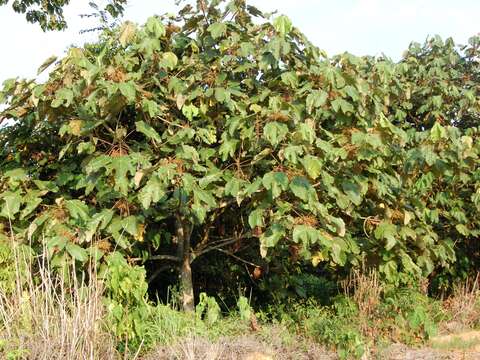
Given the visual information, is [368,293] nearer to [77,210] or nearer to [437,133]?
[437,133]

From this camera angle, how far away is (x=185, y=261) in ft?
17.9

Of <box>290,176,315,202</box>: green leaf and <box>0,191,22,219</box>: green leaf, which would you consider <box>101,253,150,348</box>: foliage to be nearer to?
<box>0,191,22,219</box>: green leaf

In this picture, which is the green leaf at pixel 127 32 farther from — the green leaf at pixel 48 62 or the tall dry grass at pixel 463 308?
the tall dry grass at pixel 463 308

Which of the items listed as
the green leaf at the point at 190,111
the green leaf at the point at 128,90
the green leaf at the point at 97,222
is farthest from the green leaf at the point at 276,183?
the green leaf at the point at 97,222

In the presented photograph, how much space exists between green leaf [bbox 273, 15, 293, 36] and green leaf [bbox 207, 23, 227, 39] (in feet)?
1.27

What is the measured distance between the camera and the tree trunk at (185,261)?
17.5 feet

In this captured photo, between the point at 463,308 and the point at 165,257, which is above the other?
the point at 165,257

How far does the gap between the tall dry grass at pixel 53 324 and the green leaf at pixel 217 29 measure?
1932 millimetres

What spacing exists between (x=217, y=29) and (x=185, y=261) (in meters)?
1.88

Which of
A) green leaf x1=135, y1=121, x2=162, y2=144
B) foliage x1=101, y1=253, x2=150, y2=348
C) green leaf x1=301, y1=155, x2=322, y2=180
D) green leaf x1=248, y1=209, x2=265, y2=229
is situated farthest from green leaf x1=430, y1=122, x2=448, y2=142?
foliage x1=101, y1=253, x2=150, y2=348

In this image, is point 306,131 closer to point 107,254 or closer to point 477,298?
point 107,254

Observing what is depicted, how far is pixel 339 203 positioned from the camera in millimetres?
4801

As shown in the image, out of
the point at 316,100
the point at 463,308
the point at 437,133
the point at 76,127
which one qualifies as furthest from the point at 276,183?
the point at 463,308

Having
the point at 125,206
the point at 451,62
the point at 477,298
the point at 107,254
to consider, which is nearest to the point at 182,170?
the point at 125,206
